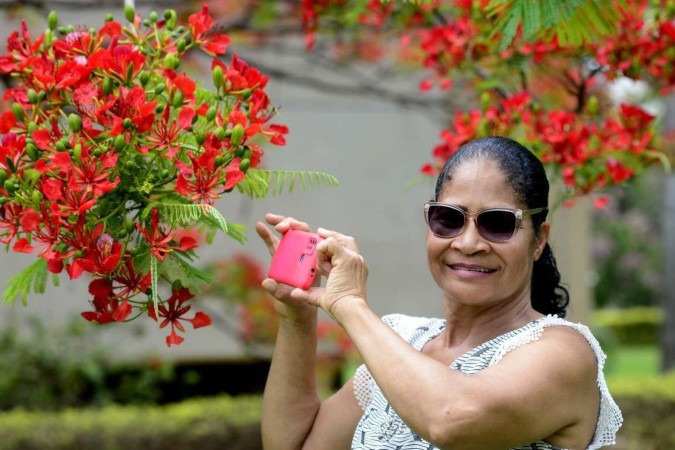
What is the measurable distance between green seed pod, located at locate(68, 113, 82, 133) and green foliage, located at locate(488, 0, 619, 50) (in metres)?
1.15

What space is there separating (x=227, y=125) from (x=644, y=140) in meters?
1.75

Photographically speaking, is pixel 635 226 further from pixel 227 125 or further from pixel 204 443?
pixel 227 125

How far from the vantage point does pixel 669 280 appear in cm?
1027

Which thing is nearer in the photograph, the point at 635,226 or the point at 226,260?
the point at 226,260

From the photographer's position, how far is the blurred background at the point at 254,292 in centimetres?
624

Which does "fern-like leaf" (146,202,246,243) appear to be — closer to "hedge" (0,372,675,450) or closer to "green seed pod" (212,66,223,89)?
"green seed pod" (212,66,223,89)

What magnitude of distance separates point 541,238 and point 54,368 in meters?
5.10

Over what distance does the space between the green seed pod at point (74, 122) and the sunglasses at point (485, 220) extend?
0.74 m

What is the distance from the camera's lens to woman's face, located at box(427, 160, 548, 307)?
2174mm

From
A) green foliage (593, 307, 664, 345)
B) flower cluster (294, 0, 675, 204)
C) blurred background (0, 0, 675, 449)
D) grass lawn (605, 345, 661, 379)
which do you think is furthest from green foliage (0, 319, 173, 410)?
green foliage (593, 307, 664, 345)

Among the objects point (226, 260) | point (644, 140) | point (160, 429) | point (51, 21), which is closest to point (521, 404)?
point (51, 21)

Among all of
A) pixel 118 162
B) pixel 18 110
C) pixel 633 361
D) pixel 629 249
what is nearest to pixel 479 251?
pixel 118 162

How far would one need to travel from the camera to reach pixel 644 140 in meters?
3.42

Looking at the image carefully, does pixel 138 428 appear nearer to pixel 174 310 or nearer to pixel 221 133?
pixel 174 310
